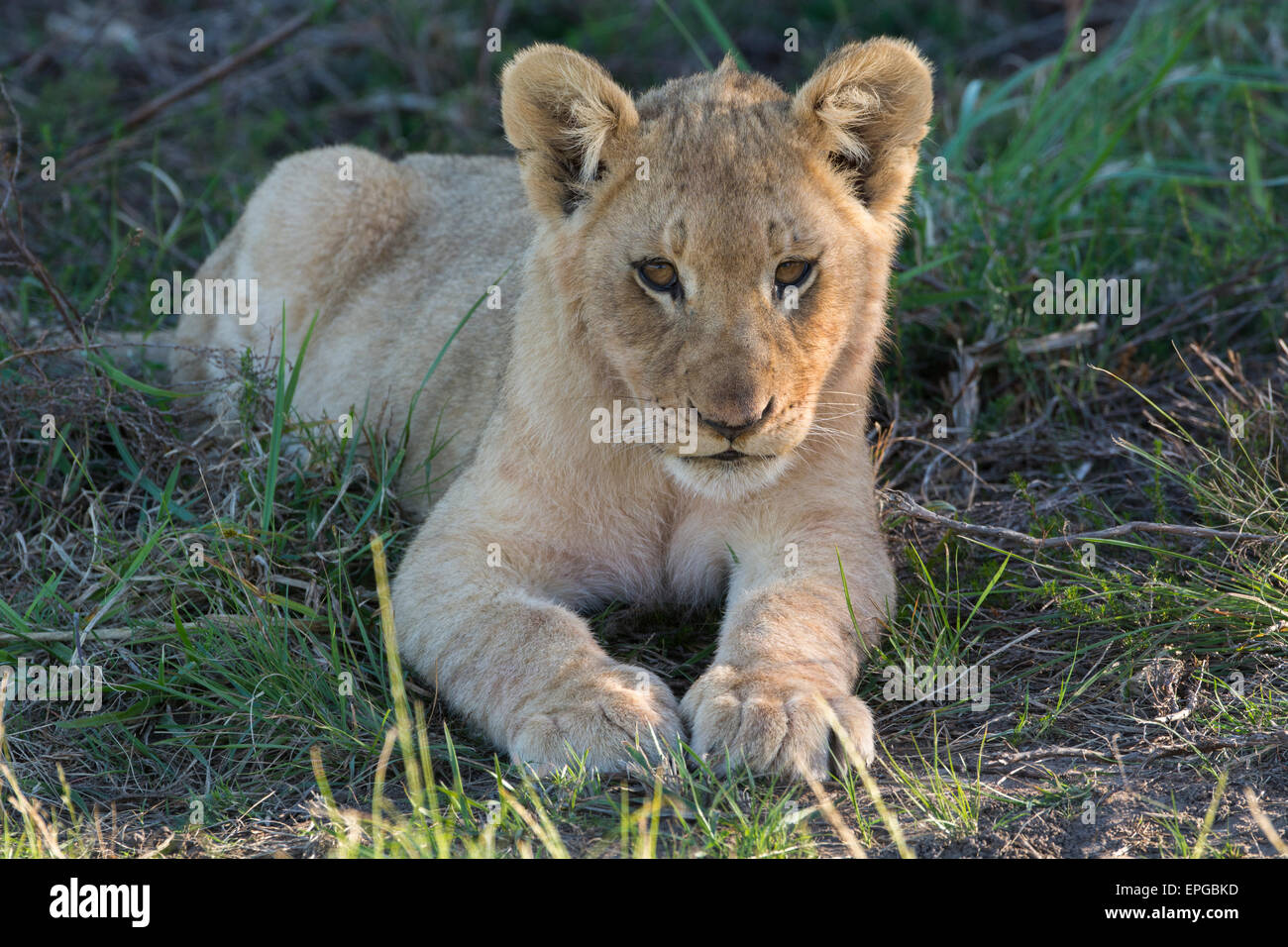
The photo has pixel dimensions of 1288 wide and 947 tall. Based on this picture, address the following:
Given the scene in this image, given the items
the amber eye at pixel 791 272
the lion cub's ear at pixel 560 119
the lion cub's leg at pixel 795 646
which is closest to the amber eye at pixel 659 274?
the amber eye at pixel 791 272

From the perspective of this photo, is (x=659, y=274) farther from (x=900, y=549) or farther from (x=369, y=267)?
(x=369, y=267)

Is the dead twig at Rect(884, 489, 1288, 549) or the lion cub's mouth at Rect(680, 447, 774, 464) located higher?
the lion cub's mouth at Rect(680, 447, 774, 464)

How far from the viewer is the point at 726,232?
3.60 metres

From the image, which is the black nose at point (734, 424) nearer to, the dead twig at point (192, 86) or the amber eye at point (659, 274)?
the amber eye at point (659, 274)

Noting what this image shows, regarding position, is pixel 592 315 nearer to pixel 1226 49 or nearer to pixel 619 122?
pixel 619 122

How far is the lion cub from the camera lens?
3.48m

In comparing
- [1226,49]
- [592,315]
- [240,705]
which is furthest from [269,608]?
[1226,49]

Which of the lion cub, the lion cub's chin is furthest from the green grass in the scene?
the lion cub's chin

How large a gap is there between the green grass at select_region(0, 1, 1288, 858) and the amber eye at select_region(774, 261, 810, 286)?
3.32 ft

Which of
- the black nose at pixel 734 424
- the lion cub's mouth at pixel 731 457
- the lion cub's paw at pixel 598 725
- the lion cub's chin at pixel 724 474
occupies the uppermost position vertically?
the black nose at pixel 734 424

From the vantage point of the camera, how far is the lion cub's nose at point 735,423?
3498mm

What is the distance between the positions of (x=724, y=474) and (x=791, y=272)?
22.4 inches

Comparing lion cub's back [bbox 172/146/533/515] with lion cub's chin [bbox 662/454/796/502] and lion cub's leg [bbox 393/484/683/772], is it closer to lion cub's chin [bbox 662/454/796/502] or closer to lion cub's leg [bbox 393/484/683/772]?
lion cub's leg [bbox 393/484/683/772]

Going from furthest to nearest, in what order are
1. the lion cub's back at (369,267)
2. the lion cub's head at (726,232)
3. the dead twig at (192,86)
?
the dead twig at (192,86)
the lion cub's back at (369,267)
the lion cub's head at (726,232)
